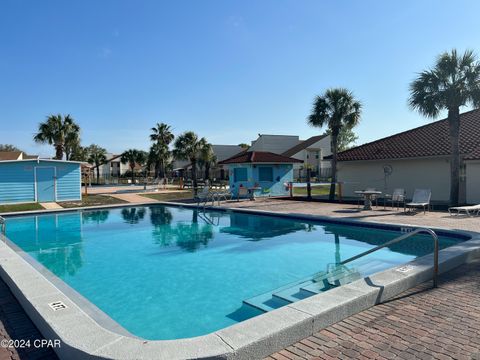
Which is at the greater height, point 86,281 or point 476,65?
point 476,65

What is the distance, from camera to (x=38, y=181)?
21859 mm

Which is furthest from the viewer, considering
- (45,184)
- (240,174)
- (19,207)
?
(240,174)

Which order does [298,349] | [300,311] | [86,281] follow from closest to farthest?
[298,349] → [300,311] → [86,281]

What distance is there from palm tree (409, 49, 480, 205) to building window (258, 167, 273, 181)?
1048 cm

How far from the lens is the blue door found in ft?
71.8

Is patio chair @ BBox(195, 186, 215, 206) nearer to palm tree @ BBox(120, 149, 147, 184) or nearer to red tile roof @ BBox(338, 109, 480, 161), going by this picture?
red tile roof @ BBox(338, 109, 480, 161)

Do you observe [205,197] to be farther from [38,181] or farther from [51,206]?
[38,181]

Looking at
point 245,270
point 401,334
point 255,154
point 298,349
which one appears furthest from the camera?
point 255,154

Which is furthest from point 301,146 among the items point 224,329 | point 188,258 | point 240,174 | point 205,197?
point 224,329

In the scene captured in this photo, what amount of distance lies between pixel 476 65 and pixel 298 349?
1681 cm

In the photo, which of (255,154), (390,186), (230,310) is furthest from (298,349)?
(255,154)

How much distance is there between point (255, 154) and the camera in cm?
2428

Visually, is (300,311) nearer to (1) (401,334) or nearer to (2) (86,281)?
(1) (401,334)

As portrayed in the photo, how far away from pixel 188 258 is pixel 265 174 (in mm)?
15582
